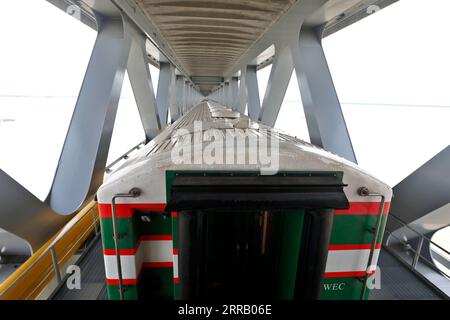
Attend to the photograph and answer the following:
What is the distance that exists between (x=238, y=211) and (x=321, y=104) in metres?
3.46

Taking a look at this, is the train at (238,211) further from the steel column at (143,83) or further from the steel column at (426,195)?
the steel column at (143,83)

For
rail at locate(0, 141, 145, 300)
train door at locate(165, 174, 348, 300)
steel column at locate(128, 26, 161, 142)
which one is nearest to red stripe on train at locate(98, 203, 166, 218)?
train door at locate(165, 174, 348, 300)

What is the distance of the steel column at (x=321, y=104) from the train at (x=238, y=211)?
104 inches

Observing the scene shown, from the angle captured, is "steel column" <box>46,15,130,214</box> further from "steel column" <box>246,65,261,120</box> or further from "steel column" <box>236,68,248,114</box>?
"steel column" <box>236,68,248,114</box>

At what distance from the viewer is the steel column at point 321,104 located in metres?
4.62

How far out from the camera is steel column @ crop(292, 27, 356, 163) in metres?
4.62

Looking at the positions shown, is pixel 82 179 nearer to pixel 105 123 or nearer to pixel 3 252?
pixel 105 123

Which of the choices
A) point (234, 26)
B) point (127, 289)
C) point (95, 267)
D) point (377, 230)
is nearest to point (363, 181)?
point (377, 230)

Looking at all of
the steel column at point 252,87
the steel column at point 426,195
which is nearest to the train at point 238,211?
the steel column at point 426,195

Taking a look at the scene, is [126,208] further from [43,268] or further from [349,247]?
[43,268]

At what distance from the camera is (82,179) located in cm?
442

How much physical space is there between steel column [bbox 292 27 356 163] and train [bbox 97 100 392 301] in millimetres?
2631
